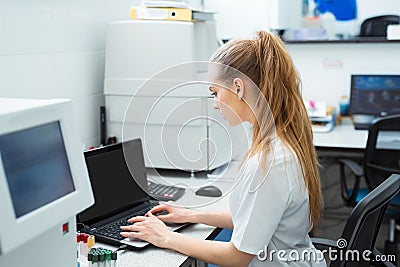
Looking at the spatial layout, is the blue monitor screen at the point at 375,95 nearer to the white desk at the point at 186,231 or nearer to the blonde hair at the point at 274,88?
the white desk at the point at 186,231

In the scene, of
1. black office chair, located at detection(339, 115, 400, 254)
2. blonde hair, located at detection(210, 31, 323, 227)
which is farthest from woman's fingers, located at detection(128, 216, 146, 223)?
→ black office chair, located at detection(339, 115, 400, 254)

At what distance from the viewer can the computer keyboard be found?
6.07 ft

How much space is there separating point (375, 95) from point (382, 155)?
24.0 inches

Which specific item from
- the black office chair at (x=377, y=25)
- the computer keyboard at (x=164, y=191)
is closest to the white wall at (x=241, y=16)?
the black office chair at (x=377, y=25)

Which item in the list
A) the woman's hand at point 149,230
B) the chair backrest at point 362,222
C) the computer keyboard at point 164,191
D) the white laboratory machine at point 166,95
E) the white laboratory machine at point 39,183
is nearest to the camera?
the white laboratory machine at point 39,183

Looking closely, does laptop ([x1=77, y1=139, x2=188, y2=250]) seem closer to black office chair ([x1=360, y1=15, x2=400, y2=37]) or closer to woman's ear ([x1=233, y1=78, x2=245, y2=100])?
woman's ear ([x1=233, y1=78, x2=245, y2=100])

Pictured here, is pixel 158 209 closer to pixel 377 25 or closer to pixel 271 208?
pixel 271 208

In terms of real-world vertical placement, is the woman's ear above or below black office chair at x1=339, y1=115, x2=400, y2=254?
above

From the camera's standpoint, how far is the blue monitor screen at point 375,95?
10.5ft

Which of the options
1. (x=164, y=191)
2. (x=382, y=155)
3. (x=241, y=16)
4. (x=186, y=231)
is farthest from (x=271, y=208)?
(x=241, y=16)

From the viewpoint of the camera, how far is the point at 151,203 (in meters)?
1.82

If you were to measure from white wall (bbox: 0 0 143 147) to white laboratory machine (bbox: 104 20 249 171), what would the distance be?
0.07 m

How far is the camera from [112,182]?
173 cm

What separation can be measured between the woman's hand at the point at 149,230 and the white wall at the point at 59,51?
574mm
